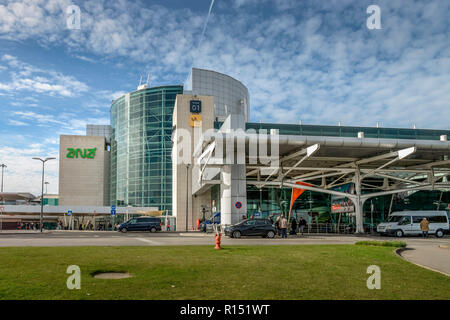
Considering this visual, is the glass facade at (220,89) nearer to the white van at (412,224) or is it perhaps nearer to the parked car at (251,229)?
the white van at (412,224)

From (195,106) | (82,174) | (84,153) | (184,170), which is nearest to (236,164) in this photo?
(184,170)

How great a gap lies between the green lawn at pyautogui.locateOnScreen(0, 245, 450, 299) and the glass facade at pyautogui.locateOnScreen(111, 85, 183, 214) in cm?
6499

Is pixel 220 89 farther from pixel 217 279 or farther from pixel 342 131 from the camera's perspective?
pixel 217 279

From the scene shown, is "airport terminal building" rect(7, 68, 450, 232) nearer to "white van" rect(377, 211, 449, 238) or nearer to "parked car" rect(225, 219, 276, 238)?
"parked car" rect(225, 219, 276, 238)

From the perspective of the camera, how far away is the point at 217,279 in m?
8.48

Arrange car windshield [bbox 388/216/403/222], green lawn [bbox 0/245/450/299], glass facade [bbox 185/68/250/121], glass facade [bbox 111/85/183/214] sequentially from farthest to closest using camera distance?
glass facade [bbox 185/68/250/121] < glass facade [bbox 111/85/183/214] < car windshield [bbox 388/216/403/222] < green lawn [bbox 0/245/450/299]

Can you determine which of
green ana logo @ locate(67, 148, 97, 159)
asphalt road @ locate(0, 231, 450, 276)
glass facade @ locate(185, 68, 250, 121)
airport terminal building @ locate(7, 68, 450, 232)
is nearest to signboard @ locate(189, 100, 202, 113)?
airport terminal building @ locate(7, 68, 450, 232)

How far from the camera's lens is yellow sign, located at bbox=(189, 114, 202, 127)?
69312 millimetres

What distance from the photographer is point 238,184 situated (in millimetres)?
28844

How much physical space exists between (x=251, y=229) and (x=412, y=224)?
14602mm

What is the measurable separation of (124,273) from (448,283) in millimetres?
7051

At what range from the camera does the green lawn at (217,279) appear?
7.21 m

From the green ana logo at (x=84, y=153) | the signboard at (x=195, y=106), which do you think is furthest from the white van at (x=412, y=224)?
the green ana logo at (x=84, y=153)

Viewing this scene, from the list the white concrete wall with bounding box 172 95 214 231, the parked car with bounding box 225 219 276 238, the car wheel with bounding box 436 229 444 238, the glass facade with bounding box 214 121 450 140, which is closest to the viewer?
the parked car with bounding box 225 219 276 238
